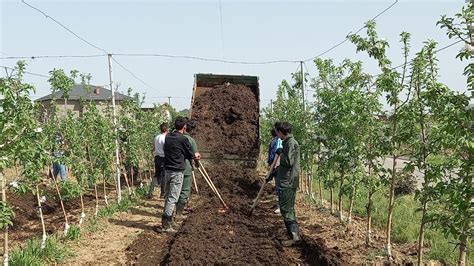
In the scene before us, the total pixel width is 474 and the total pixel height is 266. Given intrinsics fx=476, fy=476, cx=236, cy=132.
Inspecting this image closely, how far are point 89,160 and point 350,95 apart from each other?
5938mm

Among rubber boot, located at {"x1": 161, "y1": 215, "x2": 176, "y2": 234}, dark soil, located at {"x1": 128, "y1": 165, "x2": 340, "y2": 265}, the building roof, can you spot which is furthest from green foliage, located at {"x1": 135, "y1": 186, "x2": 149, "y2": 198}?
rubber boot, located at {"x1": 161, "y1": 215, "x2": 176, "y2": 234}

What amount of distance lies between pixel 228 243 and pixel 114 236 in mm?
2301

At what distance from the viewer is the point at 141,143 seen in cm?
1473

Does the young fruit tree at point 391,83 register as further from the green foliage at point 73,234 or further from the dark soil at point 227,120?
the dark soil at point 227,120

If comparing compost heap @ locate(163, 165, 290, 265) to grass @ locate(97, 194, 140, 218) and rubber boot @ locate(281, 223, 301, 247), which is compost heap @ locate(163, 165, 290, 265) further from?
grass @ locate(97, 194, 140, 218)

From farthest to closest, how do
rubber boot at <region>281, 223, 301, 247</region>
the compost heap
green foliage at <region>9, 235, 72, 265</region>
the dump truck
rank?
1. the dump truck
2. rubber boot at <region>281, 223, 301, 247</region>
3. the compost heap
4. green foliage at <region>9, 235, 72, 265</region>

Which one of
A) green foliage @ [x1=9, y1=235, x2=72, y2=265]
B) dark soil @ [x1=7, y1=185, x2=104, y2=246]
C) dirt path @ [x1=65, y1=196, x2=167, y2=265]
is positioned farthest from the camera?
dark soil @ [x1=7, y1=185, x2=104, y2=246]

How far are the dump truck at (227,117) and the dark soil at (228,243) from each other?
2.97m

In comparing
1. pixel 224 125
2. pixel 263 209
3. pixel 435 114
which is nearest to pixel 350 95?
pixel 435 114

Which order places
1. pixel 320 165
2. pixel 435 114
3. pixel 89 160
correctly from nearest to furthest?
pixel 435 114
pixel 320 165
pixel 89 160

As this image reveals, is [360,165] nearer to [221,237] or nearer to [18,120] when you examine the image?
[221,237]

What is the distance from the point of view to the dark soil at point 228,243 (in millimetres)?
6496

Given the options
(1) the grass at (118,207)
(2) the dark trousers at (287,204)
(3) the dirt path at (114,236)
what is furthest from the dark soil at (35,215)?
(2) the dark trousers at (287,204)

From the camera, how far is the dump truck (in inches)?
539
